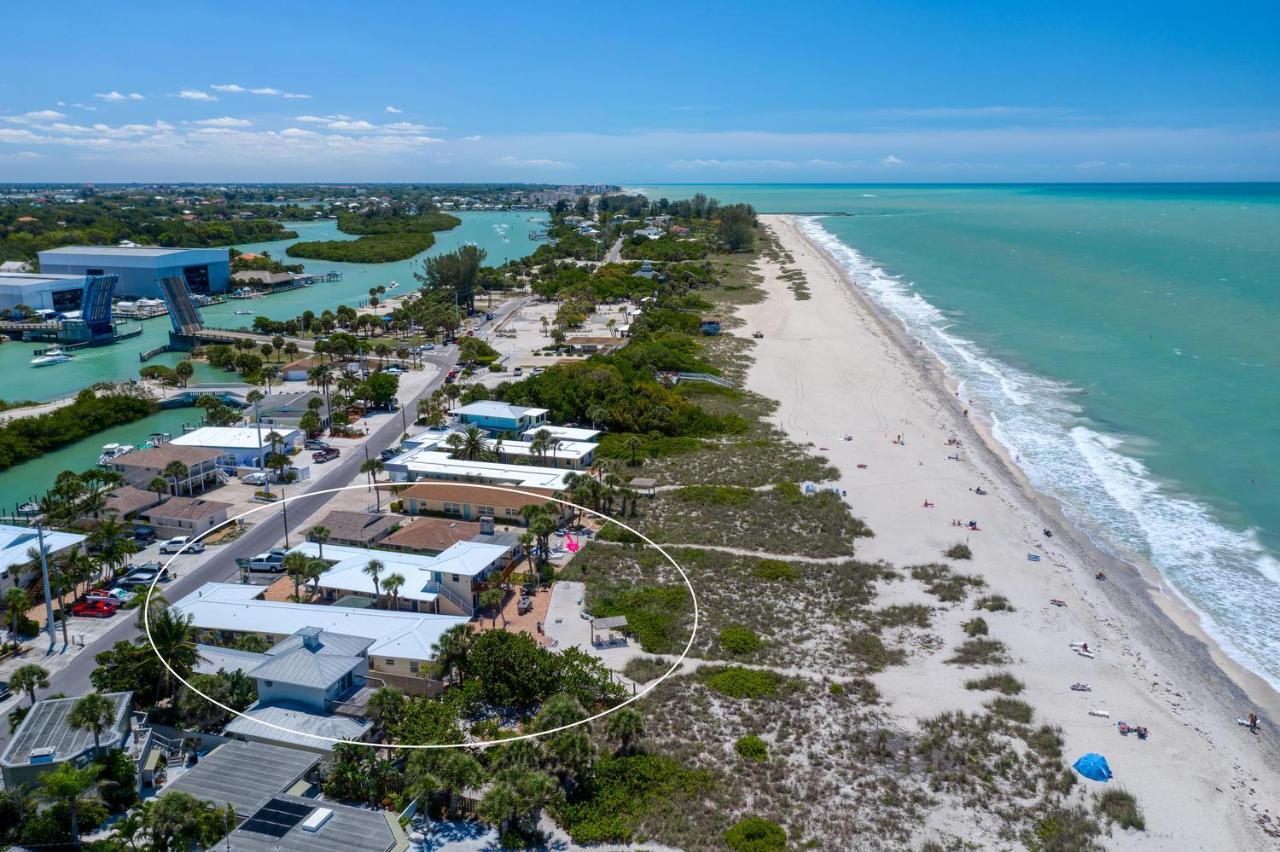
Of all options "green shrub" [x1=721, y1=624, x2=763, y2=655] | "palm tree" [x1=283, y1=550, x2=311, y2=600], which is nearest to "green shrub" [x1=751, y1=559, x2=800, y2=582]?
"green shrub" [x1=721, y1=624, x2=763, y2=655]

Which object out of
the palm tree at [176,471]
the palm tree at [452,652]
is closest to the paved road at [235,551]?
the palm tree at [176,471]

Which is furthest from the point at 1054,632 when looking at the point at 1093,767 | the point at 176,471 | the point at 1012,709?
the point at 176,471

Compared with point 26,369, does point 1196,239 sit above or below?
above

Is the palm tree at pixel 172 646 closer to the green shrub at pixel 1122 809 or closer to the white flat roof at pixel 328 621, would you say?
the white flat roof at pixel 328 621

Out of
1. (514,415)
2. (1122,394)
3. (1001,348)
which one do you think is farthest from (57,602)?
(1001,348)

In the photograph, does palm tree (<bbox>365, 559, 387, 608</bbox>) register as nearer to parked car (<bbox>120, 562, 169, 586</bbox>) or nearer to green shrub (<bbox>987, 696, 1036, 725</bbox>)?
parked car (<bbox>120, 562, 169, 586</bbox>)

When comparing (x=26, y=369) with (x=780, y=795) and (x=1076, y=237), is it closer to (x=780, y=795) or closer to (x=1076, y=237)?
(x=780, y=795)

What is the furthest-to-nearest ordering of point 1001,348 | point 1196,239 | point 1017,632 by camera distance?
point 1196,239
point 1001,348
point 1017,632
